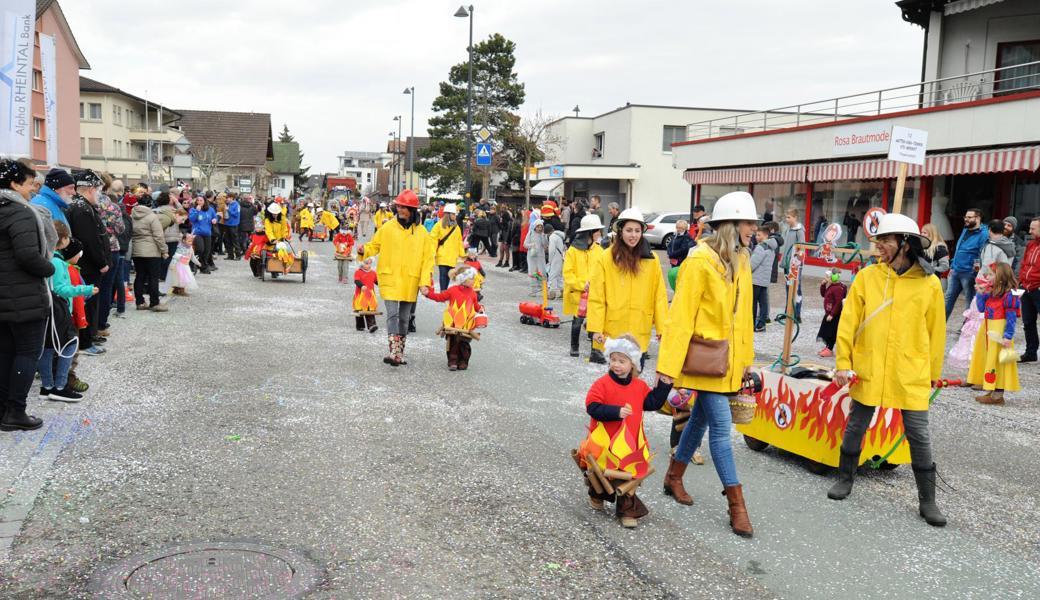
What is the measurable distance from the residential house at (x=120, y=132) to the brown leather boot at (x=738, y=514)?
2259 inches

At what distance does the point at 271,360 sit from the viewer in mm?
9570

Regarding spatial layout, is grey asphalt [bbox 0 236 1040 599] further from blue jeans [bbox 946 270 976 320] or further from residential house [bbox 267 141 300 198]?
residential house [bbox 267 141 300 198]

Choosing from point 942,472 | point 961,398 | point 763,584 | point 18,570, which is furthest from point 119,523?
point 961,398

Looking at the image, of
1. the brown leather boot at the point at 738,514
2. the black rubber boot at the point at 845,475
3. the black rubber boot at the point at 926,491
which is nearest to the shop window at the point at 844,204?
the black rubber boot at the point at 845,475

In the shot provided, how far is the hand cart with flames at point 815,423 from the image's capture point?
19.6 feet

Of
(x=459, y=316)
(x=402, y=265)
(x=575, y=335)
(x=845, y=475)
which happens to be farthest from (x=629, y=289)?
(x=575, y=335)

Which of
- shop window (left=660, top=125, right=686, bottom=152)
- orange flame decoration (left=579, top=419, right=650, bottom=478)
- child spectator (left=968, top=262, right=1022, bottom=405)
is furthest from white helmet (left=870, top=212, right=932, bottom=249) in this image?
shop window (left=660, top=125, right=686, bottom=152)

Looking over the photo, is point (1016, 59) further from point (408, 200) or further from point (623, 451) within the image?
point (623, 451)

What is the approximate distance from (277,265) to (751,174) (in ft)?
48.3

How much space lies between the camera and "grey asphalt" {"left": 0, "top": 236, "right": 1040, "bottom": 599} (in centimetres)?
424

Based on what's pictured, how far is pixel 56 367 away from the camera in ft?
24.3

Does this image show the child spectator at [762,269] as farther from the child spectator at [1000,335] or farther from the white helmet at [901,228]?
the white helmet at [901,228]

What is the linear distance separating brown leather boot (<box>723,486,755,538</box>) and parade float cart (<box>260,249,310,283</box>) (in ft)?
48.0

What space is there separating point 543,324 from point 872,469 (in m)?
7.40
